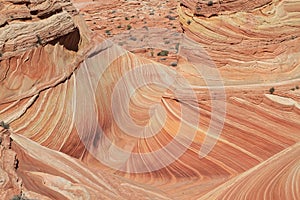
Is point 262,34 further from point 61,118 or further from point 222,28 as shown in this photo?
point 61,118

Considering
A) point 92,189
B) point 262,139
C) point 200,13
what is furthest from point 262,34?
point 92,189

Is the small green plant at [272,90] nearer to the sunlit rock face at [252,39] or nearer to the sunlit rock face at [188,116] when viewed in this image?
the sunlit rock face at [188,116]

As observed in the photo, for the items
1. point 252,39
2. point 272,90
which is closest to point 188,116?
point 272,90

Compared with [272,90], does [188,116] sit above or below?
below

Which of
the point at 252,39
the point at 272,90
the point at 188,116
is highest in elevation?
the point at 252,39

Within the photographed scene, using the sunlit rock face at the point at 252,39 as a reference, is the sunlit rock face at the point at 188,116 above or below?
below

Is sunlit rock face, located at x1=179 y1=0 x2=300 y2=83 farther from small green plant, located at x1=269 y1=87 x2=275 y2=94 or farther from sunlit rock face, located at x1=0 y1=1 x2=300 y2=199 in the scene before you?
small green plant, located at x1=269 y1=87 x2=275 y2=94

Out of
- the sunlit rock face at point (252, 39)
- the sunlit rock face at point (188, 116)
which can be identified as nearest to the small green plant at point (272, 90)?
the sunlit rock face at point (188, 116)

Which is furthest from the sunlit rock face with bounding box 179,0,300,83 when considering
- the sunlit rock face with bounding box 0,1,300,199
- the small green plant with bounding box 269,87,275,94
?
the small green plant with bounding box 269,87,275,94

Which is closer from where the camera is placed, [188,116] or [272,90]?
[272,90]

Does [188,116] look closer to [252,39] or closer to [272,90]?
[272,90]
